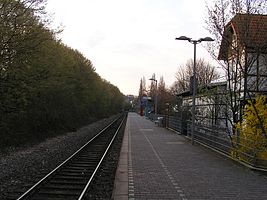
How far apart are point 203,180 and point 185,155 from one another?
605cm

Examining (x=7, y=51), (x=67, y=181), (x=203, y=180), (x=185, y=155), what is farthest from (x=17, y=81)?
(x=203, y=180)

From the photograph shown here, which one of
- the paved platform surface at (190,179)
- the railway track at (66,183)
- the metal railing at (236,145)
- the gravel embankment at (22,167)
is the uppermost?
the metal railing at (236,145)

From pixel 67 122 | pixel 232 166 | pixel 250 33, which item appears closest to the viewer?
pixel 232 166

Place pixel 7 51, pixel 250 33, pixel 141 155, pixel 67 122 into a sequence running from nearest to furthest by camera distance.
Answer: pixel 250 33 < pixel 141 155 < pixel 7 51 < pixel 67 122

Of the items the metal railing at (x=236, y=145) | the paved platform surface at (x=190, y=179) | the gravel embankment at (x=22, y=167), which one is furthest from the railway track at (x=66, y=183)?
the metal railing at (x=236, y=145)

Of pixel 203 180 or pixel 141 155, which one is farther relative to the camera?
pixel 141 155

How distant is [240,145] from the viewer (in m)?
14.0

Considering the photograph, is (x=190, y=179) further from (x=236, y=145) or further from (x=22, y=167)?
(x=22, y=167)

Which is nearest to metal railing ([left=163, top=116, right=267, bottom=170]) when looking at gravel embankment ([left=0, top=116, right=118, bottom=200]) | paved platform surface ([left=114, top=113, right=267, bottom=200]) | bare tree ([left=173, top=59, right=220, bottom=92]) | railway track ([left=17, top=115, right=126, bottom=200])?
paved platform surface ([left=114, top=113, right=267, bottom=200])

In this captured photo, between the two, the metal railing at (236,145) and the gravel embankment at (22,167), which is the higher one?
the metal railing at (236,145)

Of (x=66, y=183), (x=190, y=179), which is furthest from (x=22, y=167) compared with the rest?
(x=190, y=179)

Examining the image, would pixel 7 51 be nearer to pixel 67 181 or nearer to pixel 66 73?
pixel 67 181

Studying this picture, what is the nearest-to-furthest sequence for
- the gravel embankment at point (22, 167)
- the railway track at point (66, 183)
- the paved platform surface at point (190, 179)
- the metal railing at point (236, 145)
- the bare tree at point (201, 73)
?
the railway track at point (66, 183) → the paved platform surface at point (190, 179) → the gravel embankment at point (22, 167) → the metal railing at point (236, 145) → the bare tree at point (201, 73)

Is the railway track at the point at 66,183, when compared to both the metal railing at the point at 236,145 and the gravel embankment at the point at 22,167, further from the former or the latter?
the metal railing at the point at 236,145
